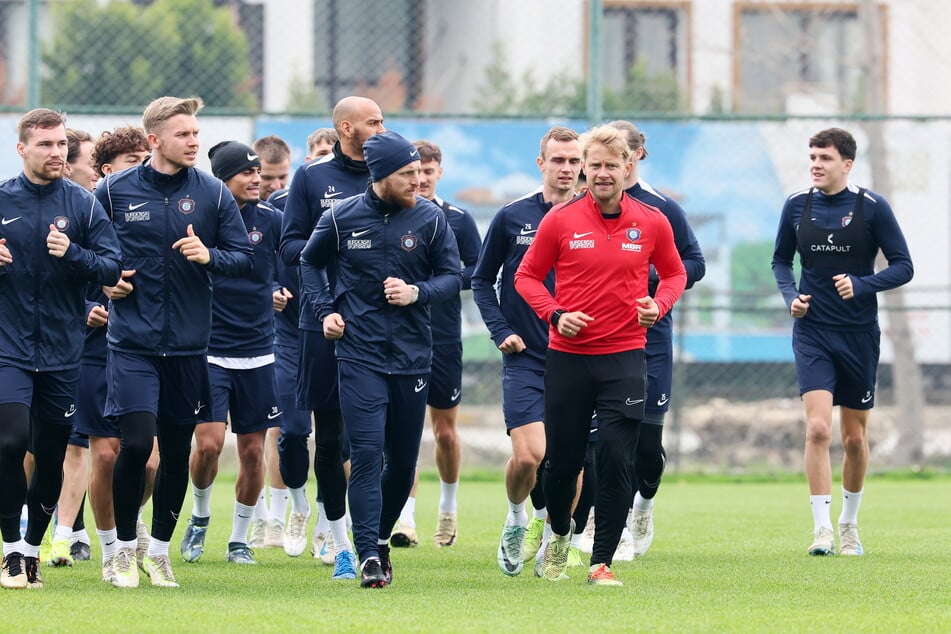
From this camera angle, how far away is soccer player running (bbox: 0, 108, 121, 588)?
24.6 feet

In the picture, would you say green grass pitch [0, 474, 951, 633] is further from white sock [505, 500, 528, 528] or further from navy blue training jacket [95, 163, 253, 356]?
navy blue training jacket [95, 163, 253, 356]

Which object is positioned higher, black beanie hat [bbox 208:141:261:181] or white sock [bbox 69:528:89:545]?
black beanie hat [bbox 208:141:261:181]

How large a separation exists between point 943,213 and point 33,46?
10081 mm

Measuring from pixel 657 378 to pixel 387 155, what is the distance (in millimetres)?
2300

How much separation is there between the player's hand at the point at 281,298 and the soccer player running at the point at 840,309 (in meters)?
3.12

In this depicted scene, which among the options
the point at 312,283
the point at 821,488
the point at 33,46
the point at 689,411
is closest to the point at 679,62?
the point at 689,411

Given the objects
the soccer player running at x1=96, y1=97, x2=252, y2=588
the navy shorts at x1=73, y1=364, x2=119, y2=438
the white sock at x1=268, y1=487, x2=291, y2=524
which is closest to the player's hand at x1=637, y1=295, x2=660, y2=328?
the soccer player running at x1=96, y1=97, x2=252, y2=588

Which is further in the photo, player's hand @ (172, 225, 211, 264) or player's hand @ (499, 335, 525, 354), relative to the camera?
player's hand @ (499, 335, 525, 354)

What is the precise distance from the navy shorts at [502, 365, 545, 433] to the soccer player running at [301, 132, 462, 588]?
2.29 ft

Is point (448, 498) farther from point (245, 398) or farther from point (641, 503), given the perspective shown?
point (245, 398)

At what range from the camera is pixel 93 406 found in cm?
880

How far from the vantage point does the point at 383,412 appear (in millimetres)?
7926

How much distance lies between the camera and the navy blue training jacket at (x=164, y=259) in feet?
25.3

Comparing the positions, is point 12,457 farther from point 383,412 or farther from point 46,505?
point 383,412
